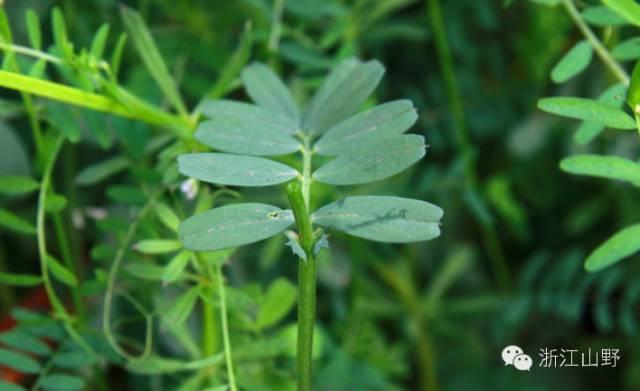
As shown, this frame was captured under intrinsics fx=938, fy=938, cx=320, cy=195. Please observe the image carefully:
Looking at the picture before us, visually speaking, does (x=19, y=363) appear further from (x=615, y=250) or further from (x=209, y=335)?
(x=615, y=250)

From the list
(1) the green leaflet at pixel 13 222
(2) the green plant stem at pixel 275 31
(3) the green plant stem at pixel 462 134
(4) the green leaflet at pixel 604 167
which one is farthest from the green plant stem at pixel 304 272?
(3) the green plant stem at pixel 462 134

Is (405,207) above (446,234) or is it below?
below

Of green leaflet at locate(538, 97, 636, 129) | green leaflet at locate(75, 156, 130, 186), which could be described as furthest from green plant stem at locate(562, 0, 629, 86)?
green leaflet at locate(75, 156, 130, 186)

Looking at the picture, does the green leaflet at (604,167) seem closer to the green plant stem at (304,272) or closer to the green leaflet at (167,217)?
the green plant stem at (304,272)

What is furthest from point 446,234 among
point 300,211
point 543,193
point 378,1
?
point 300,211

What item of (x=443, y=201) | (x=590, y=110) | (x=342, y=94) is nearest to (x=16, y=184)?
(x=342, y=94)

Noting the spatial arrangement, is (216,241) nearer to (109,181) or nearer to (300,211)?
(300,211)
